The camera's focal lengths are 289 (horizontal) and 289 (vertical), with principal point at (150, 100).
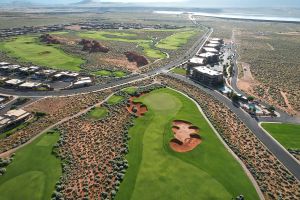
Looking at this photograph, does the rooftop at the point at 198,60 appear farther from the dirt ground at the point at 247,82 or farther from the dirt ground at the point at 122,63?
the dirt ground at the point at 122,63

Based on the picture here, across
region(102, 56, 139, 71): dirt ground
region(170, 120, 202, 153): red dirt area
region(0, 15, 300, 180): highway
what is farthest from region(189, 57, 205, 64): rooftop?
region(170, 120, 202, 153): red dirt area

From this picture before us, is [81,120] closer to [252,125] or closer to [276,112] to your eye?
[252,125]

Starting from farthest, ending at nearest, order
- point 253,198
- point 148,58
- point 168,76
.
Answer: point 148,58, point 168,76, point 253,198

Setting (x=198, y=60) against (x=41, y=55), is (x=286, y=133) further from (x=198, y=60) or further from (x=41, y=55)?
(x=41, y=55)

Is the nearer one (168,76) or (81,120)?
(81,120)

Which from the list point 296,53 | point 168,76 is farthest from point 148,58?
point 296,53

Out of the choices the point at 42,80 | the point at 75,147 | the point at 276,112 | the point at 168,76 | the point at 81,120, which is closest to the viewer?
the point at 75,147

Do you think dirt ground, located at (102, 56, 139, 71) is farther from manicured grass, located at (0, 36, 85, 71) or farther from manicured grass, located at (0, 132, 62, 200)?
manicured grass, located at (0, 132, 62, 200)
